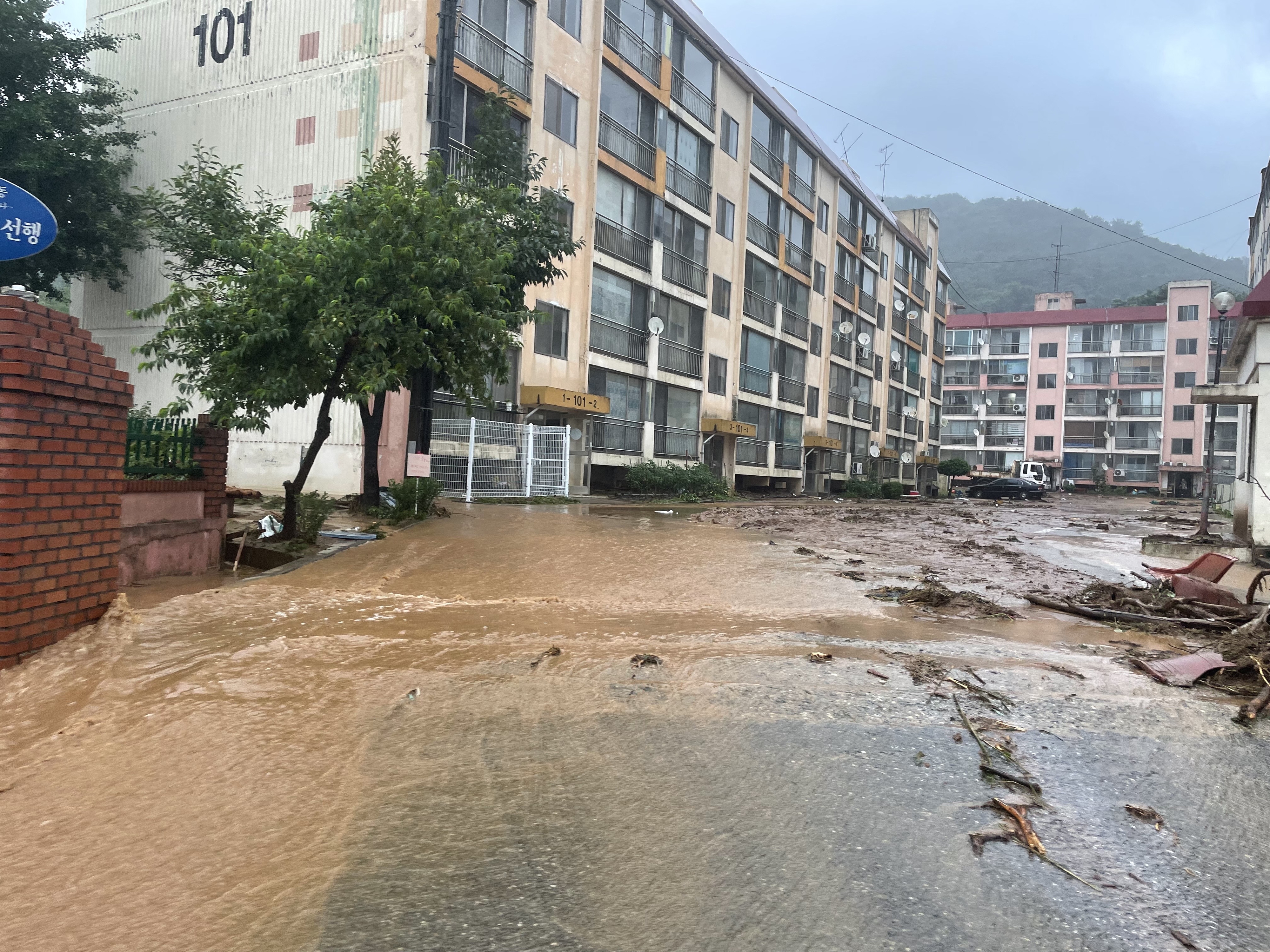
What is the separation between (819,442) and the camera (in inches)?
1623

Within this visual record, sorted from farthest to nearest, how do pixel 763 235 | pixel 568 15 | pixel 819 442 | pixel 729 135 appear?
1. pixel 819 442
2. pixel 763 235
3. pixel 729 135
4. pixel 568 15

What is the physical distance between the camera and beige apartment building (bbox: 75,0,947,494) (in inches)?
749

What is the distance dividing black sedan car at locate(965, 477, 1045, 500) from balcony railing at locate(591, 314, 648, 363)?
30.5 meters

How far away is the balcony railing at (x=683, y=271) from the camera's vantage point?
28.7m

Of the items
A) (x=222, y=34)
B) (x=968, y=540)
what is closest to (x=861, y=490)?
(x=968, y=540)

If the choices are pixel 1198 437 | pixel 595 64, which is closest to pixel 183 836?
pixel 595 64

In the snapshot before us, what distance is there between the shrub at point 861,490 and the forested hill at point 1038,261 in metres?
82.1

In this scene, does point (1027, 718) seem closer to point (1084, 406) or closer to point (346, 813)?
point (346, 813)

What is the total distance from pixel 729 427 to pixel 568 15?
15144 mm

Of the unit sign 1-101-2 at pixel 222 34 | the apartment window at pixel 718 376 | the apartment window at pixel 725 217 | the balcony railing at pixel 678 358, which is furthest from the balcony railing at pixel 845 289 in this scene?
the unit sign 1-101-2 at pixel 222 34

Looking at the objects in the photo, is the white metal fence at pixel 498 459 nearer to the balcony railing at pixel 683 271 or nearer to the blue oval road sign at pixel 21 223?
the balcony railing at pixel 683 271

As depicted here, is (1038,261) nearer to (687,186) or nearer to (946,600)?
(687,186)

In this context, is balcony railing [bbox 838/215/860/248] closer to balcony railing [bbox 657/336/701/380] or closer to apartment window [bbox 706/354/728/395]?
apartment window [bbox 706/354/728/395]

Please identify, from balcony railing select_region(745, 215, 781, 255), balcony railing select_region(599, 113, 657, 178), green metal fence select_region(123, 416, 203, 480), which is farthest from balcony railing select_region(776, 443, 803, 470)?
green metal fence select_region(123, 416, 203, 480)
